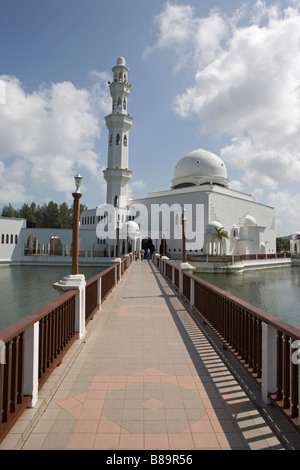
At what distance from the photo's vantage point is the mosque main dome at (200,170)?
48.6m

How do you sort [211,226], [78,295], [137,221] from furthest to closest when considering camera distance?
[137,221]
[211,226]
[78,295]

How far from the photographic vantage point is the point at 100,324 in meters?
6.84

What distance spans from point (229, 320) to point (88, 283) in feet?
10.2

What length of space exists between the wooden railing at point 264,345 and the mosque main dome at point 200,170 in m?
44.2

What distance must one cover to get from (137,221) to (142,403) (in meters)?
43.3

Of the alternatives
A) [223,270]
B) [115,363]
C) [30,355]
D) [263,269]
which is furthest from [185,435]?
[263,269]

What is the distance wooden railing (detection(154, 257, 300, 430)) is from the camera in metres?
2.80

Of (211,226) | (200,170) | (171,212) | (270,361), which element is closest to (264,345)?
(270,361)

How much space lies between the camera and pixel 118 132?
42.3 metres

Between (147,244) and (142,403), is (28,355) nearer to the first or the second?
(142,403)

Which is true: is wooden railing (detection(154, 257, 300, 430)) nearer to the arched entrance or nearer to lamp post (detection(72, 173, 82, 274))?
lamp post (detection(72, 173, 82, 274))

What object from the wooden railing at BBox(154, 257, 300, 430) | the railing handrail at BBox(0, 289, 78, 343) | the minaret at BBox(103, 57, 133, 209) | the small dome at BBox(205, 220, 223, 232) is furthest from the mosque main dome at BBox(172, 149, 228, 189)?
the railing handrail at BBox(0, 289, 78, 343)
